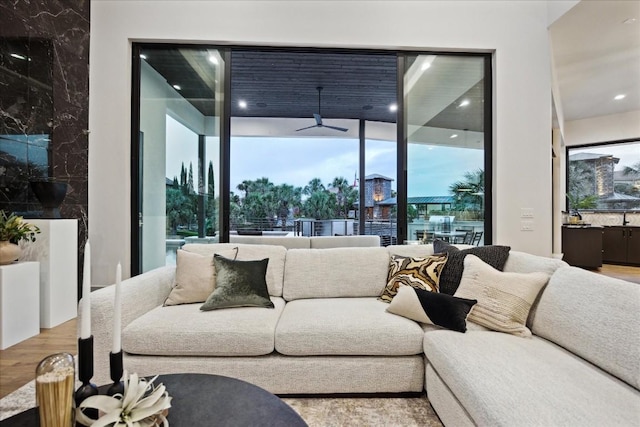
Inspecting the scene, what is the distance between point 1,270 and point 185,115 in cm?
210

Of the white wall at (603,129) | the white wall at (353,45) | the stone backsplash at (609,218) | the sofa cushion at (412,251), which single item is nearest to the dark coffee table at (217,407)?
the sofa cushion at (412,251)

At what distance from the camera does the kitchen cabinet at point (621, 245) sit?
6.23m

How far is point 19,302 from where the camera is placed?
2.70 metres

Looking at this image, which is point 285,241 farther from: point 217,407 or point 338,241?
point 217,407

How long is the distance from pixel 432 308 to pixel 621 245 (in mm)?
6871

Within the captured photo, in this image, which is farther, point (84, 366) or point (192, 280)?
point (192, 280)

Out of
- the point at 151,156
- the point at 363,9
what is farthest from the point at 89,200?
the point at 363,9

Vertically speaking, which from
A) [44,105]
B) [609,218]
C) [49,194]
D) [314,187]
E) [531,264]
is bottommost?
[531,264]

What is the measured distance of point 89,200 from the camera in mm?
3250

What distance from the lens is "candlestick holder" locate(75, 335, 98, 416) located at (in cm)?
89

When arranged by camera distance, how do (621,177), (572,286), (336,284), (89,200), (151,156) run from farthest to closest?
(621,177) → (151,156) → (89,200) → (336,284) → (572,286)

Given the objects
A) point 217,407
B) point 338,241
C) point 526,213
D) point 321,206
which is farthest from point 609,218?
point 217,407

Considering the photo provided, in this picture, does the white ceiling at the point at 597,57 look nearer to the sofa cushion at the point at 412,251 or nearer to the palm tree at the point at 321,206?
the sofa cushion at the point at 412,251

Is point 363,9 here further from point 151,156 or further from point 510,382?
point 510,382
